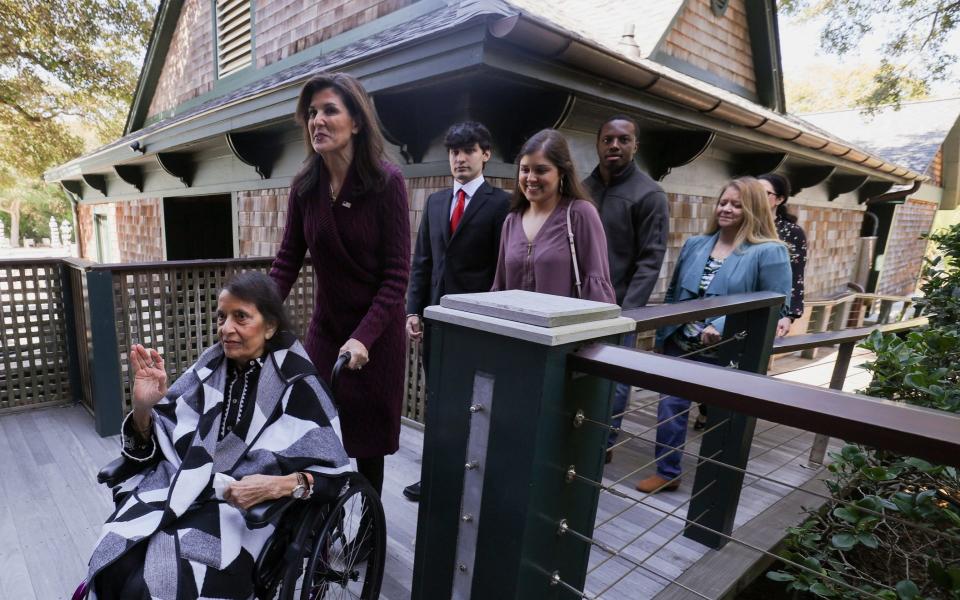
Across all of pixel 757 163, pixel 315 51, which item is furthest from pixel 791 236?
pixel 315 51

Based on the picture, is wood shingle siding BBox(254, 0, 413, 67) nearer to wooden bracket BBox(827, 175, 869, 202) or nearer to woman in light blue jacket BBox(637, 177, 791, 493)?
woman in light blue jacket BBox(637, 177, 791, 493)

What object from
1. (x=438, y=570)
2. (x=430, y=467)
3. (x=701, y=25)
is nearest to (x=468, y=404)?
(x=430, y=467)

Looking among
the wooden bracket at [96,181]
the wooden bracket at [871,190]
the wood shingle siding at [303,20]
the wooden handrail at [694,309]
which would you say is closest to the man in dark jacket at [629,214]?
the wooden handrail at [694,309]

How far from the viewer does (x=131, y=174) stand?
8.47m

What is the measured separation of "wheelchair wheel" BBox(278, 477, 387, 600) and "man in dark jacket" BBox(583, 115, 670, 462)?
1423mm

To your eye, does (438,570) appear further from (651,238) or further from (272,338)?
(651,238)

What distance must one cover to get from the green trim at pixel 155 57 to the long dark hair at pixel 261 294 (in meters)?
9.31

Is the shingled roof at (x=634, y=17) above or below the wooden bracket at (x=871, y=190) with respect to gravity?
above

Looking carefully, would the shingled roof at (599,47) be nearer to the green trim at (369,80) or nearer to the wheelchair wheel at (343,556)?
the green trim at (369,80)

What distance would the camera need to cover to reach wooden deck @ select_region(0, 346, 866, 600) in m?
2.11

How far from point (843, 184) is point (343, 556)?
892cm

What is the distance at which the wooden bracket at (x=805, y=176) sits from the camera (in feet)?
21.6

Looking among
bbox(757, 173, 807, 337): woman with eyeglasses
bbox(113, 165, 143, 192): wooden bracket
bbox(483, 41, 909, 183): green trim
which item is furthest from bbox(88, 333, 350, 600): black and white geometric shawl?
bbox(113, 165, 143, 192): wooden bracket

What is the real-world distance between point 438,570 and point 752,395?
3.22 ft
